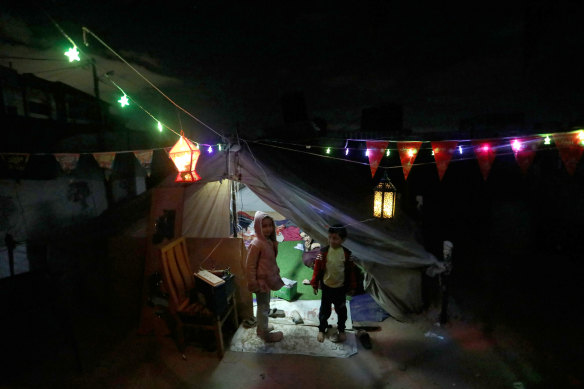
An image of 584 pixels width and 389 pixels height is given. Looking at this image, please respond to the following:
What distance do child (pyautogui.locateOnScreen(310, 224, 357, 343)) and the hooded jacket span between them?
2.43ft

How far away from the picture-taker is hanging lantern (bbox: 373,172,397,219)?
4723mm

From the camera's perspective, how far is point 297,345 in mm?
4523

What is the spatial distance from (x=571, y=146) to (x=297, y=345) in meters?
4.96

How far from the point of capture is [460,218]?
435 inches

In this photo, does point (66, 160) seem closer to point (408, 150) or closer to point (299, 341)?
point (299, 341)

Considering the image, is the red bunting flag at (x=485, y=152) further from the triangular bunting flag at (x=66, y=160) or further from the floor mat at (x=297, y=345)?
the triangular bunting flag at (x=66, y=160)

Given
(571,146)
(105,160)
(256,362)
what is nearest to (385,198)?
(571,146)

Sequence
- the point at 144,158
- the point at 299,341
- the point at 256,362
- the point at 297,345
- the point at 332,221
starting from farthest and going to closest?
the point at 144,158, the point at 332,221, the point at 299,341, the point at 297,345, the point at 256,362

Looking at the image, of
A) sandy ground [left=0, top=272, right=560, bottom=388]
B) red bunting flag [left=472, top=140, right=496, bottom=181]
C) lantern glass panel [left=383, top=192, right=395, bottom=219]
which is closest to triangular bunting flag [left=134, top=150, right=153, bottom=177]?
sandy ground [left=0, top=272, right=560, bottom=388]

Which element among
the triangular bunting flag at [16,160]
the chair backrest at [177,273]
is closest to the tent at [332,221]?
the chair backrest at [177,273]

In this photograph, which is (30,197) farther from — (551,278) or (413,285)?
(551,278)

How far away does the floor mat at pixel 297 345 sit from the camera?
4352 mm

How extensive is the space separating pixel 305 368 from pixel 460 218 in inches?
392

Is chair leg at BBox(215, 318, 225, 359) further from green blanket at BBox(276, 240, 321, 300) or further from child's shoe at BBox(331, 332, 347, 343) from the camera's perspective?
green blanket at BBox(276, 240, 321, 300)
